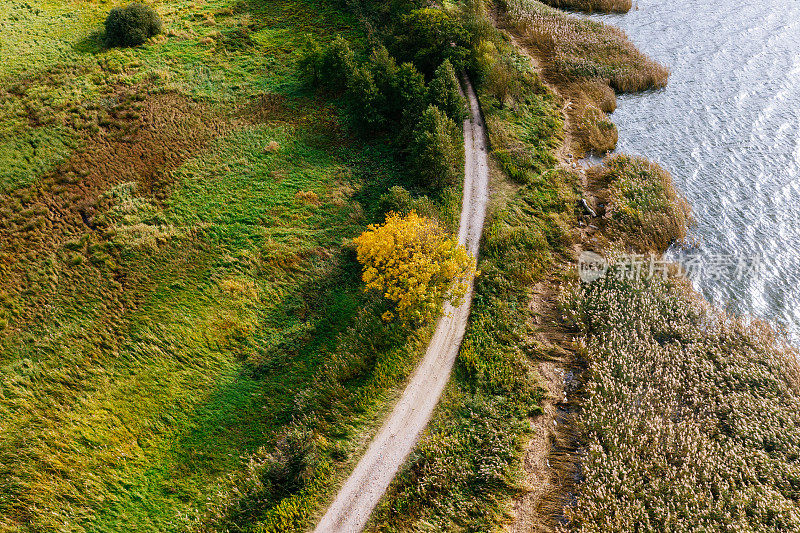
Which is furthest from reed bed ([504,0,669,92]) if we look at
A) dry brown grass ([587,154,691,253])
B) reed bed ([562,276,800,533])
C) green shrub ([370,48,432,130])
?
reed bed ([562,276,800,533])

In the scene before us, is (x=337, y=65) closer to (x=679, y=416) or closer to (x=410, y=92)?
(x=410, y=92)

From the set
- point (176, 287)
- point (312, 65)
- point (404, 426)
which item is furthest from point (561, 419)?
point (312, 65)

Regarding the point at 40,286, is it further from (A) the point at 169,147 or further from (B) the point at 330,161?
(B) the point at 330,161

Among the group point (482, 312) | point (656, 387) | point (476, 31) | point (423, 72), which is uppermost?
point (476, 31)

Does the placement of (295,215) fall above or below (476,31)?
below

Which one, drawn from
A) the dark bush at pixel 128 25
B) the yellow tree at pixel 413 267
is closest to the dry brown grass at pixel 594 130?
the yellow tree at pixel 413 267

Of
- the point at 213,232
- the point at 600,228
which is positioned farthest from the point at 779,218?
the point at 213,232

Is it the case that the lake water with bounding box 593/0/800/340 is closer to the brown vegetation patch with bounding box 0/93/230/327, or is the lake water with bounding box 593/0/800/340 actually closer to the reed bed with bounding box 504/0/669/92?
the reed bed with bounding box 504/0/669/92

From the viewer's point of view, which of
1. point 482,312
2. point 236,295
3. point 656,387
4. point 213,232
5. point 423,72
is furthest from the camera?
point 423,72
